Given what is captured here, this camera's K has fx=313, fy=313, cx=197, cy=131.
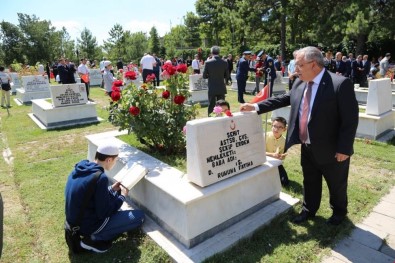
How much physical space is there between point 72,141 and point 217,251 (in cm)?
585

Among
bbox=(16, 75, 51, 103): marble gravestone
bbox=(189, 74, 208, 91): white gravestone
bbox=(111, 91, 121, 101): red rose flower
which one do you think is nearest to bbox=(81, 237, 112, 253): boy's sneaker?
bbox=(111, 91, 121, 101): red rose flower

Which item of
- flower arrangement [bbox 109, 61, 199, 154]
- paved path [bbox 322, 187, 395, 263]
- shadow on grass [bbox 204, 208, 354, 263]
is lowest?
paved path [bbox 322, 187, 395, 263]

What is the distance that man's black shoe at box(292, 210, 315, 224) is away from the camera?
12.2 feet

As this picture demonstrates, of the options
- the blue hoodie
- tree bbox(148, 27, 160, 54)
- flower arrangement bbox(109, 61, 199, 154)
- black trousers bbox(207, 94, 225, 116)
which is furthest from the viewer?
tree bbox(148, 27, 160, 54)

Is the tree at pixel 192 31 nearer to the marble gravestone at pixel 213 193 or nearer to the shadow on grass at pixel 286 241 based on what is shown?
the marble gravestone at pixel 213 193

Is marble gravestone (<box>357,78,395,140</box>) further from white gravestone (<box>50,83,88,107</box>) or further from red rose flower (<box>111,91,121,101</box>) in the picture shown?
white gravestone (<box>50,83,88,107</box>)

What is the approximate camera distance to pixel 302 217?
375 centimetres

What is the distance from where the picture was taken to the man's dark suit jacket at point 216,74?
804 centimetres

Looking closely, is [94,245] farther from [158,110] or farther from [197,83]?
[197,83]

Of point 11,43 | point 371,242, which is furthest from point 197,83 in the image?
point 11,43

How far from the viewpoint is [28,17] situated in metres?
58.7

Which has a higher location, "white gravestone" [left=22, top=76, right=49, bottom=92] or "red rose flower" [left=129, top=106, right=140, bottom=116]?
"white gravestone" [left=22, top=76, right=49, bottom=92]

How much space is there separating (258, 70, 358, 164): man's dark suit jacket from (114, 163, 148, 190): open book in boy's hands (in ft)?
6.51

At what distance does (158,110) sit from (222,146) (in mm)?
1809
